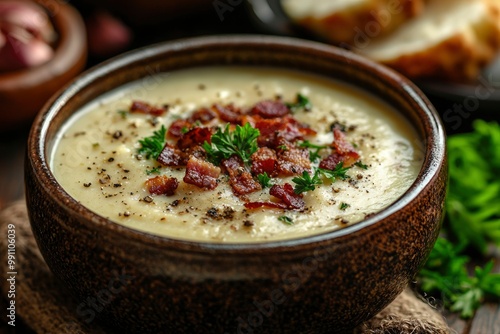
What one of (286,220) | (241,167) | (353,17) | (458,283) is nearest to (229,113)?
(241,167)

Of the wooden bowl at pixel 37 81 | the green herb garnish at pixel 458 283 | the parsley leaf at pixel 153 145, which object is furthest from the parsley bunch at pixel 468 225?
the wooden bowl at pixel 37 81

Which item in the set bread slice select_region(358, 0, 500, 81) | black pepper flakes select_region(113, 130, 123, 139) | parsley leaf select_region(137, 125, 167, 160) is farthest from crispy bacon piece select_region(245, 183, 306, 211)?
bread slice select_region(358, 0, 500, 81)

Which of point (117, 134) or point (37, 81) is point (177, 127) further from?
point (37, 81)

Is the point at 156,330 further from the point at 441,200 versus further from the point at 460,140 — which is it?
the point at 460,140

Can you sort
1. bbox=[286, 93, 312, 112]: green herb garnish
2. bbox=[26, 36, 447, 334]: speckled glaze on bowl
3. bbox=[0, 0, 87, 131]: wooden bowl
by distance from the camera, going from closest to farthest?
bbox=[26, 36, 447, 334]: speckled glaze on bowl
bbox=[286, 93, 312, 112]: green herb garnish
bbox=[0, 0, 87, 131]: wooden bowl

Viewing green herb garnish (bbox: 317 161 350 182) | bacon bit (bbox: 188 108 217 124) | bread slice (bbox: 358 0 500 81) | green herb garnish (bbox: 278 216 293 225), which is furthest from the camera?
bread slice (bbox: 358 0 500 81)

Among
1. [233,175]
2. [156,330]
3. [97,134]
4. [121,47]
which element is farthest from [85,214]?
[121,47]

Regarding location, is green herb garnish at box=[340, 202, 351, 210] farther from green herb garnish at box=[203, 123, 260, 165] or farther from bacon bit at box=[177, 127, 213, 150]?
bacon bit at box=[177, 127, 213, 150]
